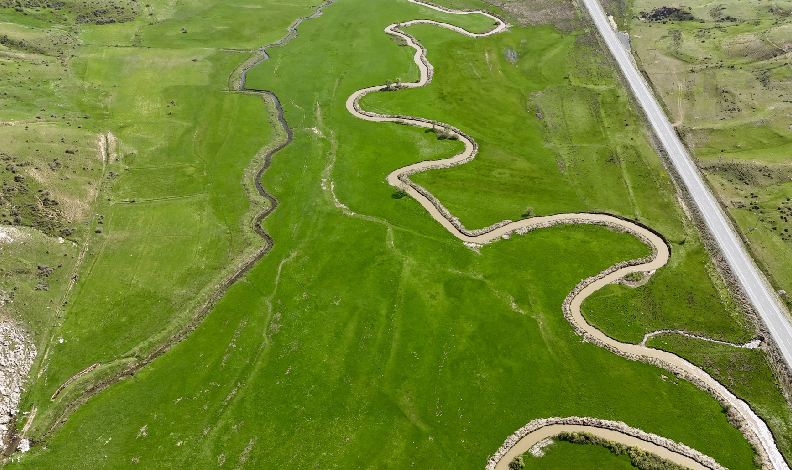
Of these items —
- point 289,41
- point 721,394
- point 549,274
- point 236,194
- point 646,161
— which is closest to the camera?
point 721,394

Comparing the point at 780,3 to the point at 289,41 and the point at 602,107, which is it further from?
the point at 289,41

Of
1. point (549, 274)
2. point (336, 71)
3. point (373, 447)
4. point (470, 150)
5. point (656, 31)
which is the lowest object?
point (373, 447)

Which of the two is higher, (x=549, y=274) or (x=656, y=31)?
(x=656, y=31)

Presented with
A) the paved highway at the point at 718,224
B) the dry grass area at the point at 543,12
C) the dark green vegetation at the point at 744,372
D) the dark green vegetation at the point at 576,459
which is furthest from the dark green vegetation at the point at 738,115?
the dark green vegetation at the point at 576,459

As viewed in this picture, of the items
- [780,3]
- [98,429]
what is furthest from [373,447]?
[780,3]

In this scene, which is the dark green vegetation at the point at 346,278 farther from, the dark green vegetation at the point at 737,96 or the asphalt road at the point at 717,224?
the dark green vegetation at the point at 737,96

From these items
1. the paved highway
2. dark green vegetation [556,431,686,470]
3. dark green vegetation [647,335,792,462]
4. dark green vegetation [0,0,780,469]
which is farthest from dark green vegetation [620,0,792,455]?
dark green vegetation [556,431,686,470]
